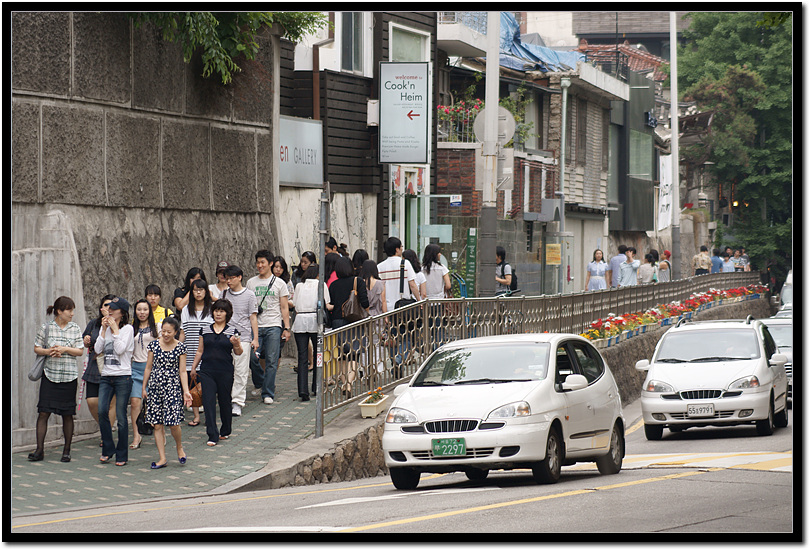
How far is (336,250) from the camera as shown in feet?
69.8

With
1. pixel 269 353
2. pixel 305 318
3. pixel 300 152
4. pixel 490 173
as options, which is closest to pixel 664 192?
pixel 300 152

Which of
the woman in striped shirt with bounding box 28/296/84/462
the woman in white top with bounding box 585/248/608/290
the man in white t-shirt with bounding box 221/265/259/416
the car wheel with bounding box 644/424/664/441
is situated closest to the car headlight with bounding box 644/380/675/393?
the car wheel with bounding box 644/424/664/441

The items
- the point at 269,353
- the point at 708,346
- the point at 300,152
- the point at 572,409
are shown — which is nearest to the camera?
the point at 572,409

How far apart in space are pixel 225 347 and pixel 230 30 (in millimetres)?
5672

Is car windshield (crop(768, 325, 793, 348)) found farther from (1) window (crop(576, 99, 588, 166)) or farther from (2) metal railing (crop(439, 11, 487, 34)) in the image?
(1) window (crop(576, 99, 588, 166))

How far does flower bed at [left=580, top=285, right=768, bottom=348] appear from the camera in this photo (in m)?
26.5

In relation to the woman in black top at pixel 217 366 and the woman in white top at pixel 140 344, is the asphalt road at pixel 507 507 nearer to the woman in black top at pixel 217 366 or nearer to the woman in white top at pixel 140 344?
the woman in black top at pixel 217 366

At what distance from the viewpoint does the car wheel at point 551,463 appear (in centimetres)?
1270

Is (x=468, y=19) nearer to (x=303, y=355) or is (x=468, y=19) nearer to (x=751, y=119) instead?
(x=303, y=355)

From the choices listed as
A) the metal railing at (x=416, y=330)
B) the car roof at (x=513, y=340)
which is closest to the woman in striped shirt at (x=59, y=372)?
the metal railing at (x=416, y=330)

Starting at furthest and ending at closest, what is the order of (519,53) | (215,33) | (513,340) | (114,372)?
(519,53) → (215,33) → (114,372) → (513,340)

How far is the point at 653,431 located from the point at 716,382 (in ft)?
4.04

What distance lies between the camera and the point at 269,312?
17266mm

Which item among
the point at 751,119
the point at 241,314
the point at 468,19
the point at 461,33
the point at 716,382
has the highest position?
the point at 468,19
